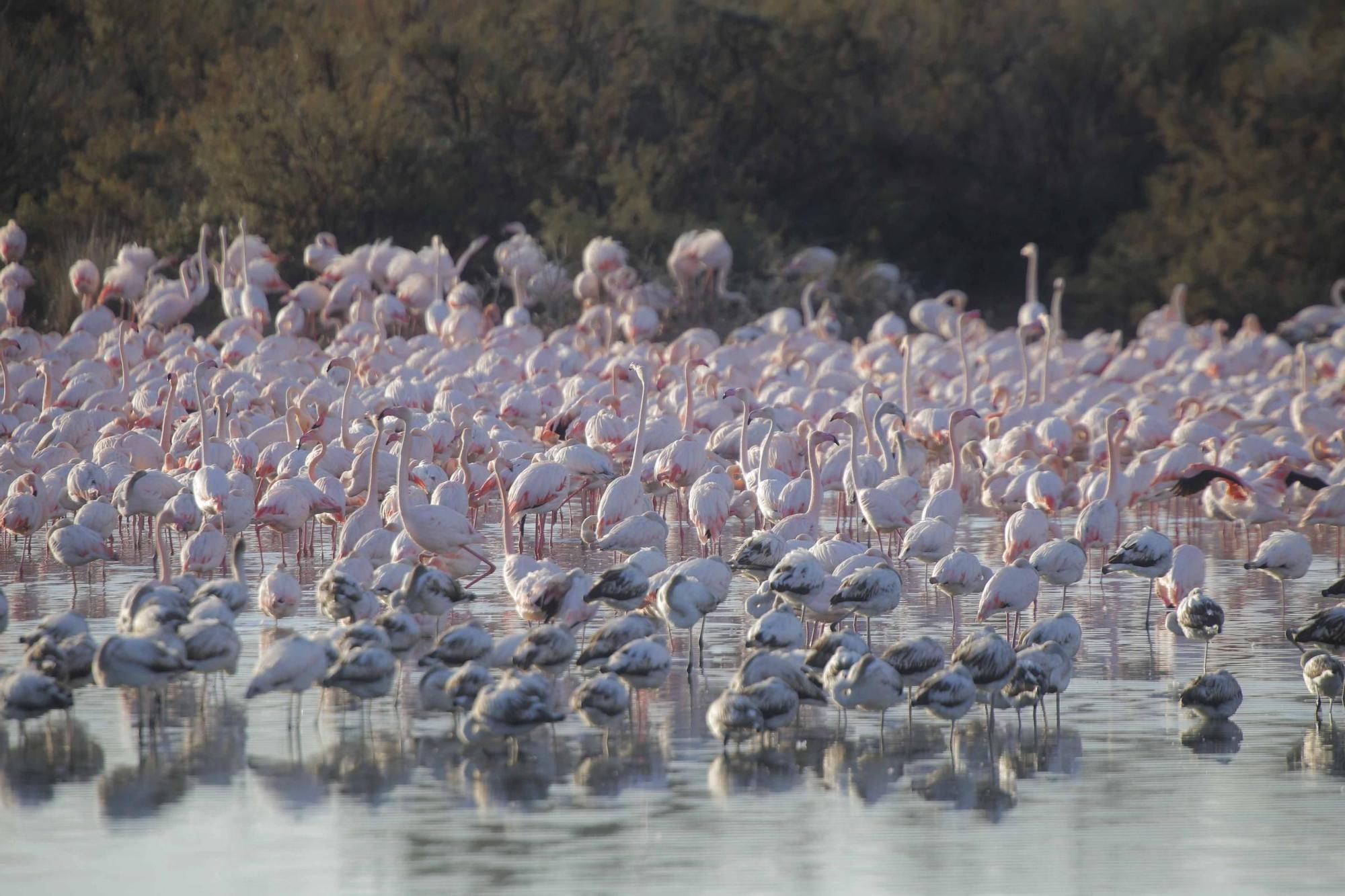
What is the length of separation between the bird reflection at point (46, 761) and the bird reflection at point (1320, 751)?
4080 millimetres

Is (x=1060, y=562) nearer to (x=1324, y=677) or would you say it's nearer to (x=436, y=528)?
(x=1324, y=677)

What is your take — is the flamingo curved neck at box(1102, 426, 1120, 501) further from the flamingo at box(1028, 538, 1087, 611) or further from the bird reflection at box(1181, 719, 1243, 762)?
the bird reflection at box(1181, 719, 1243, 762)

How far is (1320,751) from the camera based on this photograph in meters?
6.89

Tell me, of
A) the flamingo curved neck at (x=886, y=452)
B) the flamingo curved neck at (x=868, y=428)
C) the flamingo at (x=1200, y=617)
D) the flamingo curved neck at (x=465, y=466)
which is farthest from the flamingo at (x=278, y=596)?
the flamingo curved neck at (x=868, y=428)

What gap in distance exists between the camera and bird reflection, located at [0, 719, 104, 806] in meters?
6.37

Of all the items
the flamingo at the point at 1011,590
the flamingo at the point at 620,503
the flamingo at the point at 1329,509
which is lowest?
the flamingo at the point at 1011,590

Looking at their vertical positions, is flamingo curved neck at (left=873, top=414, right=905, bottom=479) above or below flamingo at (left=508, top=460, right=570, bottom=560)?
above

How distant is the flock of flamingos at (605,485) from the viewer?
23.6 feet

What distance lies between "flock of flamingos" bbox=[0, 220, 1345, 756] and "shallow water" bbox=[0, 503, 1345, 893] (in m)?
0.19

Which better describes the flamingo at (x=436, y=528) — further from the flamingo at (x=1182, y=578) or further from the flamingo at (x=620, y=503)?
the flamingo at (x=1182, y=578)

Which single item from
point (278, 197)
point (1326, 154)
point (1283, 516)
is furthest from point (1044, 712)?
point (1326, 154)

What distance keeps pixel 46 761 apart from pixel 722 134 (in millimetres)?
22275

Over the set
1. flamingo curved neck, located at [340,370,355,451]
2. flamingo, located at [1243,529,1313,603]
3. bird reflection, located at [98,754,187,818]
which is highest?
flamingo curved neck, located at [340,370,355,451]

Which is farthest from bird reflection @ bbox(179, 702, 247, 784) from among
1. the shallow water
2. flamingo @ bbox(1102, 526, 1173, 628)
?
flamingo @ bbox(1102, 526, 1173, 628)
